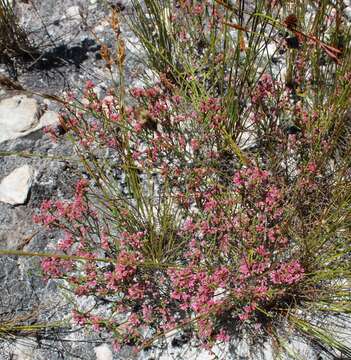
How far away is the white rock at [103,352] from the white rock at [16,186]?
0.88 meters

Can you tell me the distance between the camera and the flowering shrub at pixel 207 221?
2.21 meters

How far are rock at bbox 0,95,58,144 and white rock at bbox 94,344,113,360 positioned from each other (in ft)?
4.18

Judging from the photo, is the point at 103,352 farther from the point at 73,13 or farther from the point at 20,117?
the point at 73,13

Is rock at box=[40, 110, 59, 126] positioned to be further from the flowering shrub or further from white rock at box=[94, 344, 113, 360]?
white rock at box=[94, 344, 113, 360]

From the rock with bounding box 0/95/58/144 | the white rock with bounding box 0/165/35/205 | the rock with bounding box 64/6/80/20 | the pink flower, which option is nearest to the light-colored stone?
the rock with bounding box 64/6/80/20

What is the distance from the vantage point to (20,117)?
2818 mm

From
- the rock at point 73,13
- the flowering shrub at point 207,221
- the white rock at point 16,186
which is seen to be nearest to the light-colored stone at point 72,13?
the rock at point 73,13

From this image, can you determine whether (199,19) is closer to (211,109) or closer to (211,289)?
(211,109)

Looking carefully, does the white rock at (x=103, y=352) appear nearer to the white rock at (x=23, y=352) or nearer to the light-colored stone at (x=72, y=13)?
the white rock at (x=23, y=352)

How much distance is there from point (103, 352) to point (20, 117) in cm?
142

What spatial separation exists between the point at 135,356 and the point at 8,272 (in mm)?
766

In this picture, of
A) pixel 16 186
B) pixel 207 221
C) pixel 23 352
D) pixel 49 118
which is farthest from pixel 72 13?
pixel 23 352

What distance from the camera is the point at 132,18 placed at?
3168 millimetres

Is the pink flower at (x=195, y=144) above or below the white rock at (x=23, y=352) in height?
above
